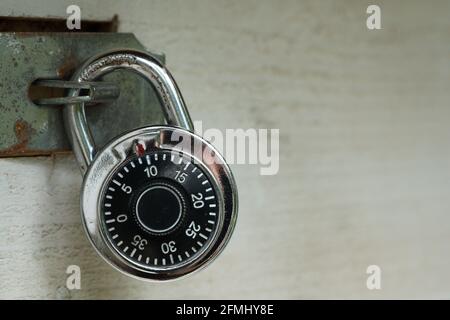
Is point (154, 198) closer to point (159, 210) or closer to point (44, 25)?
point (159, 210)

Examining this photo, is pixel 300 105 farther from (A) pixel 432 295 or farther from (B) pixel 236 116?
(A) pixel 432 295

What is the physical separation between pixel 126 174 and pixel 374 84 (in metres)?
0.48

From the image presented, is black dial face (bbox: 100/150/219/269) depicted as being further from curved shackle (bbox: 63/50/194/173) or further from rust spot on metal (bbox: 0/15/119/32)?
rust spot on metal (bbox: 0/15/119/32)

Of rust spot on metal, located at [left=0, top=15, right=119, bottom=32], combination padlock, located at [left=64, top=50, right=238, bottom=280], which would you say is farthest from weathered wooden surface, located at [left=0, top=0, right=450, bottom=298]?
combination padlock, located at [left=64, top=50, right=238, bottom=280]

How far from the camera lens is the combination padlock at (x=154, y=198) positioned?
72 cm

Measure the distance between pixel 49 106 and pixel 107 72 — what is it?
8 cm

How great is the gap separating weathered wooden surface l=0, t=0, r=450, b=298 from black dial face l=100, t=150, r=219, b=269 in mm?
157

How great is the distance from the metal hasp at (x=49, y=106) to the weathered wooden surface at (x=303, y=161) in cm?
5

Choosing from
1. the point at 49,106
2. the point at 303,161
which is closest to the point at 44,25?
the point at 49,106

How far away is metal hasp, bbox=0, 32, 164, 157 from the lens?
77cm

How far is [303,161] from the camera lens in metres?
1.02

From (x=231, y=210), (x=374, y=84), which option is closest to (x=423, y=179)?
(x=374, y=84)

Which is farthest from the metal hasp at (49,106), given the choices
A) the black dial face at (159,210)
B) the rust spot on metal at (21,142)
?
the black dial face at (159,210)

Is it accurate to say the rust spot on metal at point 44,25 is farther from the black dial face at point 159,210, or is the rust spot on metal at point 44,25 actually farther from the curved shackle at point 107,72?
the black dial face at point 159,210
